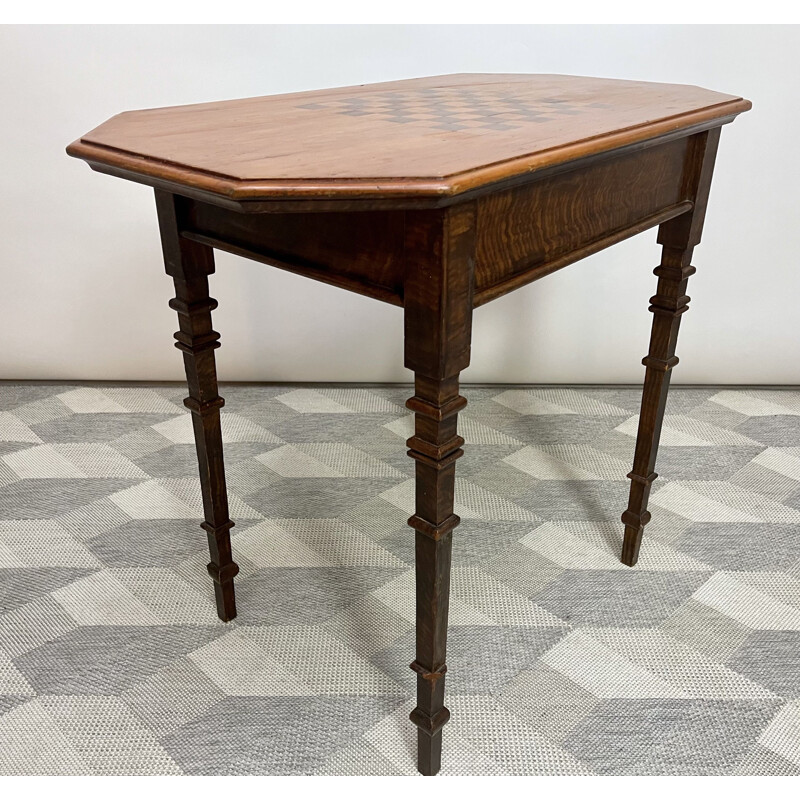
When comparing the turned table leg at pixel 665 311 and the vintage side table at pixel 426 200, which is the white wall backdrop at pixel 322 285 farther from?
the turned table leg at pixel 665 311

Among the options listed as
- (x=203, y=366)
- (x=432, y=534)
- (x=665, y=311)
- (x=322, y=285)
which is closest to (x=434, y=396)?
(x=432, y=534)

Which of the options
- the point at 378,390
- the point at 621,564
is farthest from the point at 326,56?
the point at 621,564

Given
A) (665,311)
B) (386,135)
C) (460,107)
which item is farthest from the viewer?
(665,311)

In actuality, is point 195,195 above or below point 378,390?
above

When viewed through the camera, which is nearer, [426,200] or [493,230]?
[426,200]

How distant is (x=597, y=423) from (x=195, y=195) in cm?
184

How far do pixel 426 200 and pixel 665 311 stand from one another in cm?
94

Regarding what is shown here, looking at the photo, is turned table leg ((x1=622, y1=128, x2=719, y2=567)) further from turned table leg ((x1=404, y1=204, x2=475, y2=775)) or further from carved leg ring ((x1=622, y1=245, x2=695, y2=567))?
turned table leg ((x1=404, y1=204, x2=475, y2=775))

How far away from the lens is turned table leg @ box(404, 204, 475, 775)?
1037mm

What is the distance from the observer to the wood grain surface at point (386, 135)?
3.21 feet

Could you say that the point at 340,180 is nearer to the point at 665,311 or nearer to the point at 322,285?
the point at 665,311

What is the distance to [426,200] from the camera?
951 mm

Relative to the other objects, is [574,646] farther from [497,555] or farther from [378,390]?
[378,390]
